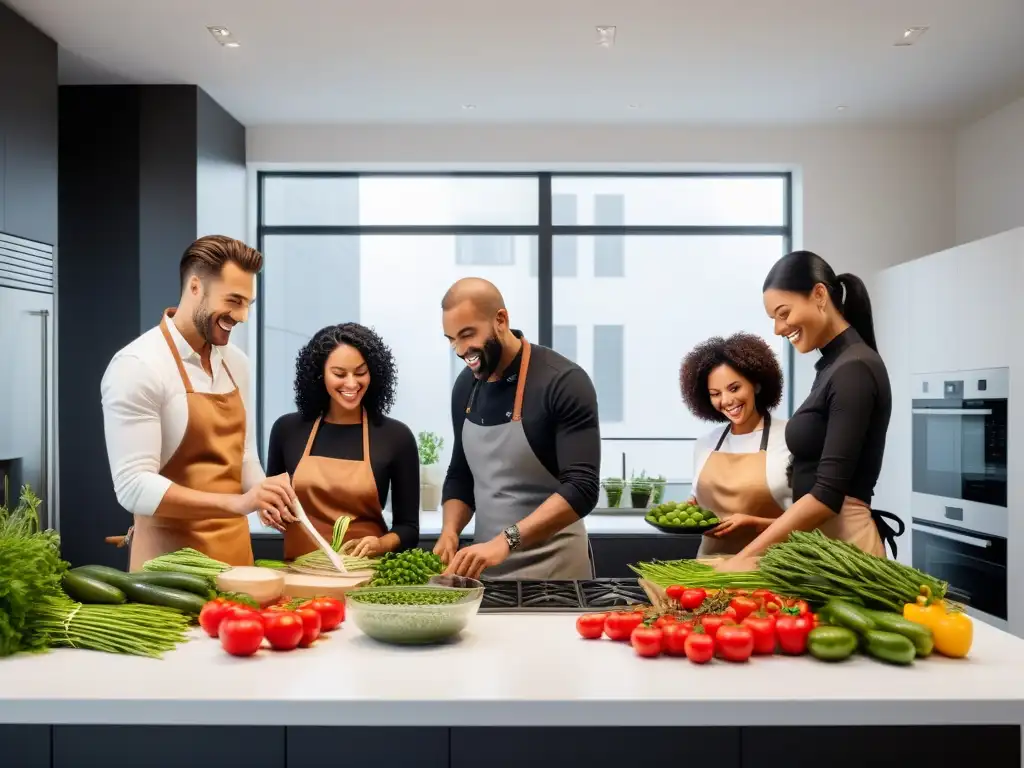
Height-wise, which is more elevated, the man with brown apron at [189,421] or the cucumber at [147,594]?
the man with brown apron at [189,421]

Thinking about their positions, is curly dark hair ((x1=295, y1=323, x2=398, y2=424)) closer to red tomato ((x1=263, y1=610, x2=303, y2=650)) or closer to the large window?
red tomato ((x1=263, y1=610, x2=303, y2=650))

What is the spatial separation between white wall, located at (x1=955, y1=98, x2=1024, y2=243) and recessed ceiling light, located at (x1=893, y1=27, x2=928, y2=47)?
1196mm

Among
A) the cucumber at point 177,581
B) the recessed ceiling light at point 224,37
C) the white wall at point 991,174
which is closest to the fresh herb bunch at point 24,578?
the cucumber at point 177,581

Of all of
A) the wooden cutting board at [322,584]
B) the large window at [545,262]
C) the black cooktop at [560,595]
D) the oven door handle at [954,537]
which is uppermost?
the large window at [545,262]

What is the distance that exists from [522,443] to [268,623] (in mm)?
1223

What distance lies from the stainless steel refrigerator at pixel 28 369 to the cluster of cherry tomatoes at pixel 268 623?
2427 mm

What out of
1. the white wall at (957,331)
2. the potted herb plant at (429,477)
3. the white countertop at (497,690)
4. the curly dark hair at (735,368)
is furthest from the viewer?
the potted herb plant at (429,477)

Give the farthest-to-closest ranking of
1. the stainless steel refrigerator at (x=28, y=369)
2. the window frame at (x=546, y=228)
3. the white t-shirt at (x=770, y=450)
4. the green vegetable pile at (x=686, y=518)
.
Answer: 1. the window frame at (x=546, y=228)
2. the stainless steel refrigerator at (x=28, y=369)
3. the white t-shirt at (x=770, y=450)
4. the green vegetable pile at (x=686, y=518)

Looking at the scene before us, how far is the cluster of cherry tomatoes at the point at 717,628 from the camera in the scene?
1.67 m

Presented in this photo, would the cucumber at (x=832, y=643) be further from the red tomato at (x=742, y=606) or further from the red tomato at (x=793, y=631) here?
the red tomato at (x=742, y=606)

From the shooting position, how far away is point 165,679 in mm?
1596

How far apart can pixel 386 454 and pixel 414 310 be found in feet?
9.91

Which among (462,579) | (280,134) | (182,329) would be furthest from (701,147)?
(462,579)

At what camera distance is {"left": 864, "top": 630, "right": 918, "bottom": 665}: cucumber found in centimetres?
165
